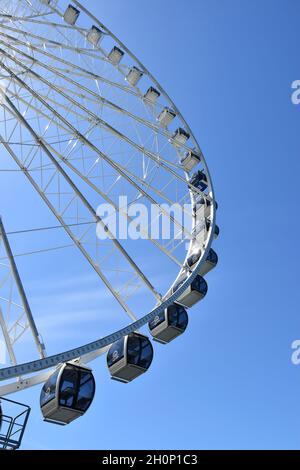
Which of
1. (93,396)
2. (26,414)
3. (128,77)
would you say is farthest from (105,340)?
(128,77)

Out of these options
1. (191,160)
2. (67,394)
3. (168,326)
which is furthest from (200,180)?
(67,394)

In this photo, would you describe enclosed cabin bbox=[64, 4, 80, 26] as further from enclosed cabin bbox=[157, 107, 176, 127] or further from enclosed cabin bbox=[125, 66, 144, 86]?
enclosed cabin bbox=[157, 107, 176, 127]

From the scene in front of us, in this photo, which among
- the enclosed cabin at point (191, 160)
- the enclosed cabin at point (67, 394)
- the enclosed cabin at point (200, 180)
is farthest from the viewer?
the enclosed cabin at point (191, 160)

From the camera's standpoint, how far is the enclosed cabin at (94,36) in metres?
24.6

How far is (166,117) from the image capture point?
83.2 ft

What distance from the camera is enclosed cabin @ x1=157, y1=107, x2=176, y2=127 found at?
25.3 metres

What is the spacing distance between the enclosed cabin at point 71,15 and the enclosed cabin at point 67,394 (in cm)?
1733

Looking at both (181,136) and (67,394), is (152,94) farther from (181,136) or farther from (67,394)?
(67,394)

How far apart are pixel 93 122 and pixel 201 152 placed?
750 cm

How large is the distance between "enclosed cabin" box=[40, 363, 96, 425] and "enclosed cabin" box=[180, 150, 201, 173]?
12884 millimetres

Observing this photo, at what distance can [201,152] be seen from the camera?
2483cm

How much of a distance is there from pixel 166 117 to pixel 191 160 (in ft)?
8.35

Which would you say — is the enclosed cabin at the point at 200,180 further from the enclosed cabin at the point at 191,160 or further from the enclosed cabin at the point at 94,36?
the enclosed cabin at the point at 94,36
